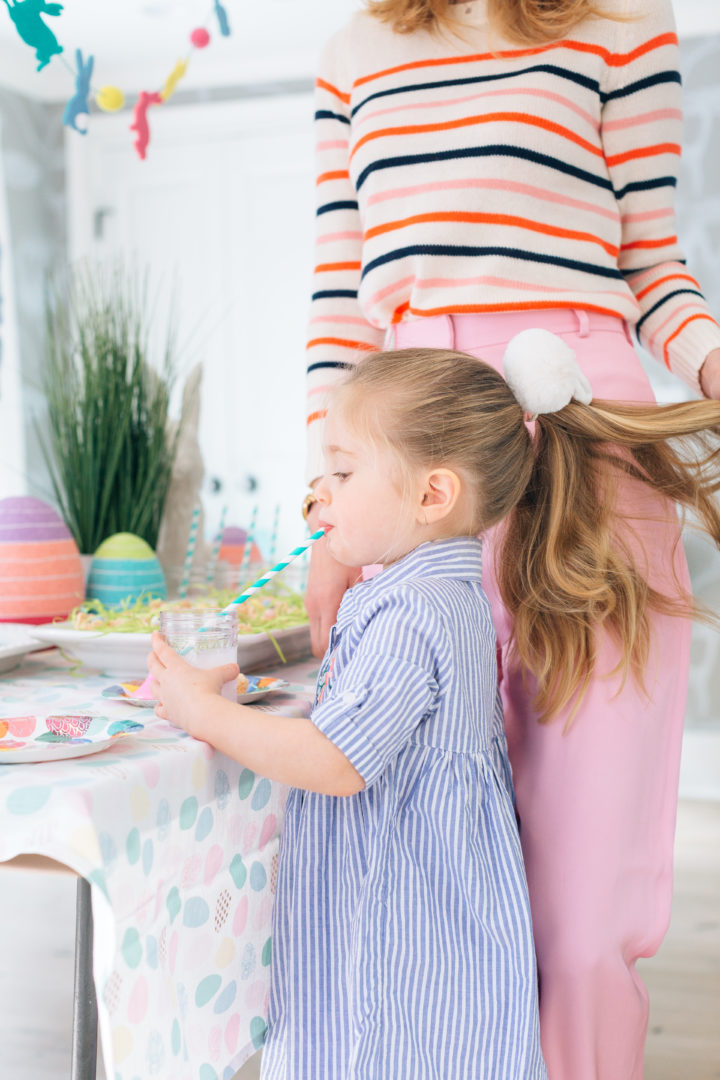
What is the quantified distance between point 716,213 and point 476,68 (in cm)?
260

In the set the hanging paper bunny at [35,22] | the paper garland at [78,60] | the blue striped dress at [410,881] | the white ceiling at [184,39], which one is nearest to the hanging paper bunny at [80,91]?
the paper garland at [78,60]

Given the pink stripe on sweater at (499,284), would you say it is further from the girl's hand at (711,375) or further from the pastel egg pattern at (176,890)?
the pastel egg pattern at (176,890)

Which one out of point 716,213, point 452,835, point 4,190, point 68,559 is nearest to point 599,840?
point 452,835

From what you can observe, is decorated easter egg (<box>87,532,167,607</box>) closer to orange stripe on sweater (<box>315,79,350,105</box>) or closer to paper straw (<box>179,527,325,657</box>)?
paper straw (<box>179,527,325,657</box>)

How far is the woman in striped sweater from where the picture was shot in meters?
0.91

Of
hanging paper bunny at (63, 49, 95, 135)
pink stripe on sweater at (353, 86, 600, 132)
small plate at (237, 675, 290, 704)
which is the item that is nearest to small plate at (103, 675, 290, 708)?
small plate at (237, 675, 290, 704)

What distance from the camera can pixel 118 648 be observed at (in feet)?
3.37

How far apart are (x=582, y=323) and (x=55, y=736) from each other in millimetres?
673

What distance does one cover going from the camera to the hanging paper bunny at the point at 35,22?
1163 mm

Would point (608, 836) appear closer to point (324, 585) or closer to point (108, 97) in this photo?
point (324, 585)

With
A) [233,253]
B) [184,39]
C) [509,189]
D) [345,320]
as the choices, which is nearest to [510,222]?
[509,189]

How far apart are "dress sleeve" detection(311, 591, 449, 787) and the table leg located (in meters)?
0.31

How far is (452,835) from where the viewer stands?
82 centimetres

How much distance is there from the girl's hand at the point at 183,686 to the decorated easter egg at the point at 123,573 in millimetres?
544
